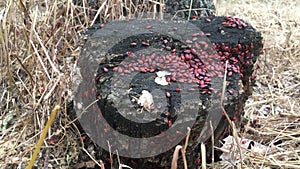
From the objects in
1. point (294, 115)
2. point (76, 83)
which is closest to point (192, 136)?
point (76, 83)

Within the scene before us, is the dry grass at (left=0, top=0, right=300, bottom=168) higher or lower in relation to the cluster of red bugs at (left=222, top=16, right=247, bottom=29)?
lower

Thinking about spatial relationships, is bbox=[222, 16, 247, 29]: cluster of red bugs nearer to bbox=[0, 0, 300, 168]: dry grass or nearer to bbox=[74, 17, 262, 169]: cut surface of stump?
bbox=[74, 17, 262, 169]: cut surface of stump

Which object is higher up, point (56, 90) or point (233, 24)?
point (233, 24)

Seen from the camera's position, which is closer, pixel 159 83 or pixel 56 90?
pixel 159 83

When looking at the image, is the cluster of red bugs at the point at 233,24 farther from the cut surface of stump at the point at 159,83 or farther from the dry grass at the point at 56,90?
the dry grass at the point at 56,90

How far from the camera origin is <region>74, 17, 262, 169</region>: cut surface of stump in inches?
48.1

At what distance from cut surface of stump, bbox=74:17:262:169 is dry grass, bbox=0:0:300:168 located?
0.15 metres

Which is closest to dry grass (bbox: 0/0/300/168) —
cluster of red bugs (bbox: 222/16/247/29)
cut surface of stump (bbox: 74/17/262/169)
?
cut surface of stump (bbox: 74/17/262/169)

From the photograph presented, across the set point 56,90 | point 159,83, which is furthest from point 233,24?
point 56,90

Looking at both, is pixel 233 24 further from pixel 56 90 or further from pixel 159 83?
pixel 56 90

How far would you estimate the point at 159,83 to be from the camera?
4.24ft

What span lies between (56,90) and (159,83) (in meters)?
0.53

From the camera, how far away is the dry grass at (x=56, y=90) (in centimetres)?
152

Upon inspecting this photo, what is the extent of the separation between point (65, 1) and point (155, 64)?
2.28ft
